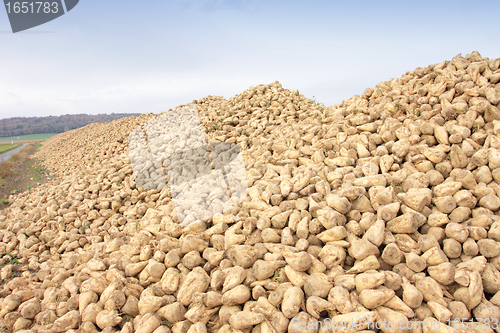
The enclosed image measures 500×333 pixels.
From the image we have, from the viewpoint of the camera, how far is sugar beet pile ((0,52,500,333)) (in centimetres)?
217

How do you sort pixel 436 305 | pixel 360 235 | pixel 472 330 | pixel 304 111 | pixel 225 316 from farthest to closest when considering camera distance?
pixel 304 111 → pixel 360 235 → pixel 225 316 → pixel 436 305 → pixel 472 330

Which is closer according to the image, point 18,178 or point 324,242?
point 324,242

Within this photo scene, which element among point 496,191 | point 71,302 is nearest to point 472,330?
point 496,191

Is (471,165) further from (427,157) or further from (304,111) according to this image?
(304,111)

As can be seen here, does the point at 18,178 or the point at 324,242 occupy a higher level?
the point at 18,178

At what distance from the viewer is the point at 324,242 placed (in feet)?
8.76

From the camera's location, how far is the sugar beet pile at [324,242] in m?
2.17

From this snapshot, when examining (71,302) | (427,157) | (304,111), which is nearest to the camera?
(71,302)

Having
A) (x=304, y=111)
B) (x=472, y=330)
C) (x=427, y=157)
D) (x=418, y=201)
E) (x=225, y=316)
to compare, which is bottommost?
(x=472, y=330)

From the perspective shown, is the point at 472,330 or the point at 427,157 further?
the point at 427,157

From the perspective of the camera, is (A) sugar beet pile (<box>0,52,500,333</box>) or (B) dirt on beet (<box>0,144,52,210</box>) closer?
(A) sugar beet pile (<box>0,52,500,333</box>)

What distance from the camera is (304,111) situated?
577cm

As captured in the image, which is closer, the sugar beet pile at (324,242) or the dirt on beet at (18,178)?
the sugar beet pile at (324,242)

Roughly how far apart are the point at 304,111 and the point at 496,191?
3617 mm
